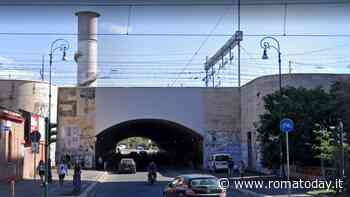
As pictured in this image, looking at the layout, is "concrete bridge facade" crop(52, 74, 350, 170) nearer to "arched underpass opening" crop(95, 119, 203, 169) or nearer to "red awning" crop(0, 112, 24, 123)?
"arched underpass opening" crop(95, 119, 203, 169)

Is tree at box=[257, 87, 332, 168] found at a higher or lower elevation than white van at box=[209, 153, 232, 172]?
higher

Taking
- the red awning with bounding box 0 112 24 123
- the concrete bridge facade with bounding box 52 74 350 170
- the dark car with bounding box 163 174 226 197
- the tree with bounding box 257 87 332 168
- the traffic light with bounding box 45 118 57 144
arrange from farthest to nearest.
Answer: the concrete bridge facade with bounding box 52 74 350 170 < the red awning with bounding box 0 112 24 123 < the tree with bounding box 257 87 332 168 < the traffic light with bounding box 45 118 57 144 < the dark car with bounding box 163 174 226 197

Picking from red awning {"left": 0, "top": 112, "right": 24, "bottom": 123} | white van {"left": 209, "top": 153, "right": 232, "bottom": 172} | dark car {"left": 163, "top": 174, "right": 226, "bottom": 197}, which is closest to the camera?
dark car {"left": 163, "top": 174, "right": 226, "bottom": 197}

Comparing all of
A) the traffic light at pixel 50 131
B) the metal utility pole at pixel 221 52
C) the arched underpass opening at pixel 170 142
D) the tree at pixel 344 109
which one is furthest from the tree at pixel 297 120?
the arched underpass opening at pixel 170 142

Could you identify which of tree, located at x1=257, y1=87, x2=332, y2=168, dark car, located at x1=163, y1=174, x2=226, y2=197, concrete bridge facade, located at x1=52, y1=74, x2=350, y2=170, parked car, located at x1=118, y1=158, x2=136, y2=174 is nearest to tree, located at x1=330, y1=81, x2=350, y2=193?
tree, located at x1=257, y1=87, x2=332, y2=168

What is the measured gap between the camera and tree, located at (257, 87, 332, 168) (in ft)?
124

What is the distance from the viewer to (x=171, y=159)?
96.4 metres

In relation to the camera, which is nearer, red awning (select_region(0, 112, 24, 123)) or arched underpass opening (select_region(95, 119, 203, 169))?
red awning (select_region(0, 112, 24, 123))

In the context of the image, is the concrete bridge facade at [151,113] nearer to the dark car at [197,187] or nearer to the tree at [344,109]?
the tree at [344,109]

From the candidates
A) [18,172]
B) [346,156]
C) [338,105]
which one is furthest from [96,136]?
[346,156]

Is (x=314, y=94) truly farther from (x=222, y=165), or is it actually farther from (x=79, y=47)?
(x=79, y=47)

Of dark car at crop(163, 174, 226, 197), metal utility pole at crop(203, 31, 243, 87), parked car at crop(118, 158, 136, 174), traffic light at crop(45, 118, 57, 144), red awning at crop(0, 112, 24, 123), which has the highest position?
metal utility pole at crop(203, 31, 243, 87)

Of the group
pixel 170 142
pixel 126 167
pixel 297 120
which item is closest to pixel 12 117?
pixel 297 120

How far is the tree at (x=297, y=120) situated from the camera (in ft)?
124
